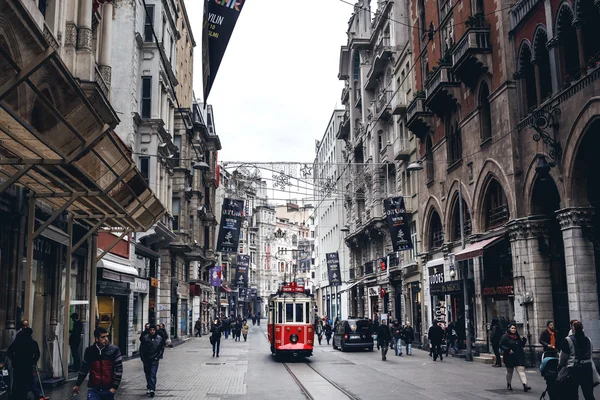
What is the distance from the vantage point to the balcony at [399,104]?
41.1 metres

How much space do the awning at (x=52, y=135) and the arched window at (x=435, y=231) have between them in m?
21.1

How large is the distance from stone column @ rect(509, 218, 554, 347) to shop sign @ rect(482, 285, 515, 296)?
1.05 meters

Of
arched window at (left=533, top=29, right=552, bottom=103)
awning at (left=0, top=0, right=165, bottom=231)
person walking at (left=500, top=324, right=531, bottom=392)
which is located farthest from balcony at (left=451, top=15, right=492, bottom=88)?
awning at (left=0, top=0, right=165, bottom=231)

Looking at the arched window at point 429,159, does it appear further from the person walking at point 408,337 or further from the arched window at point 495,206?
the person walking at point 408,337

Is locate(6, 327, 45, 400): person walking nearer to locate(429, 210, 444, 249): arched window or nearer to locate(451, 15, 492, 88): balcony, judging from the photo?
locate(451, 15, 492, 88): balcony

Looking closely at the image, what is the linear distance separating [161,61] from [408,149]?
15.9 m

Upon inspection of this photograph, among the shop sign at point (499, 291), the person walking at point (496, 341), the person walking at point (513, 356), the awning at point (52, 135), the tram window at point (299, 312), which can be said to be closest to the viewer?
the awning at point (52, 135)

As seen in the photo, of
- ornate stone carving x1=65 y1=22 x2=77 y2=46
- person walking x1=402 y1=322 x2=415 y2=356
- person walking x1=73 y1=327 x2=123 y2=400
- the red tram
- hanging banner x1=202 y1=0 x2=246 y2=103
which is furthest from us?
person walking x1=402 y1=322 x2=415 y2=356

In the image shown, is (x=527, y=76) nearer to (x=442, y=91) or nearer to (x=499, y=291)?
(x=442, y=91)

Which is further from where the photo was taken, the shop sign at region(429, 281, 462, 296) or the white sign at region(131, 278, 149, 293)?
the shop sign at region(429, 281, 462, 296)

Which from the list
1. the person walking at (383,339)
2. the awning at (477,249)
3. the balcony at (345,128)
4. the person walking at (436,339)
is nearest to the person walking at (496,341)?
the awning at (477,249)

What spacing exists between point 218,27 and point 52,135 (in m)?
4.78

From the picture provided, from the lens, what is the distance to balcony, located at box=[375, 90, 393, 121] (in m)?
45.0

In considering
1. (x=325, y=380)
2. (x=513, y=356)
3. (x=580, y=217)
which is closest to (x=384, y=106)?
(x=580, y=217)
